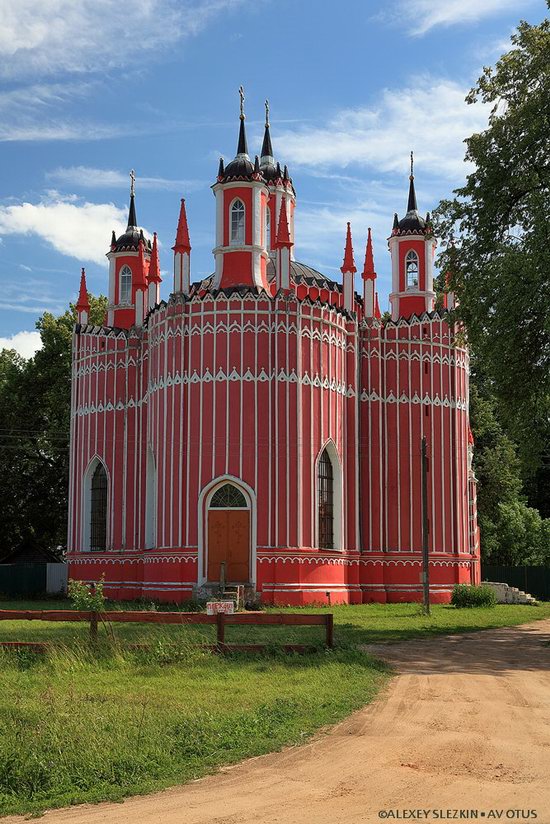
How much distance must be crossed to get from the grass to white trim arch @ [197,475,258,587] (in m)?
13.4

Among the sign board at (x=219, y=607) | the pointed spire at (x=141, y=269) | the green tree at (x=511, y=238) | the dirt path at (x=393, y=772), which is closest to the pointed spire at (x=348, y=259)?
the pointed spire at (x=141, y=269)

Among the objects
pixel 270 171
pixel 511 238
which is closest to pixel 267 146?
pixel 270 171

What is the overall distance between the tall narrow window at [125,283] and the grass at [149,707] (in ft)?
83.9

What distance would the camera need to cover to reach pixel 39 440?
5138cm

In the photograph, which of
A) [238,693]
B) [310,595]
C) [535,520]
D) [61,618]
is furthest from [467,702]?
[535,520]

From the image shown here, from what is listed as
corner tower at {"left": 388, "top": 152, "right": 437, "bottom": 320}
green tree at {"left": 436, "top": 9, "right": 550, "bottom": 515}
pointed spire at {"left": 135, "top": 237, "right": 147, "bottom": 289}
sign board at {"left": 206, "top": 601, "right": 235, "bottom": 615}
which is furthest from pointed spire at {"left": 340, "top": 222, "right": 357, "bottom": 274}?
sign board at {"left": 206, "top": 601, "right": 235, "bottom": 615}

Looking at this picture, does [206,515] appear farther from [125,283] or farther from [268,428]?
[125,283]

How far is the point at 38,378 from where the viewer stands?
52.3m

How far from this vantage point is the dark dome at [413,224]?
41500 millimetres

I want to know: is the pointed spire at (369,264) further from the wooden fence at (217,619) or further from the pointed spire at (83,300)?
the wooden fence at (217,619)

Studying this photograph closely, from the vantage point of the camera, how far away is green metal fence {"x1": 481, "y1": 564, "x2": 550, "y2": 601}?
4510 cm

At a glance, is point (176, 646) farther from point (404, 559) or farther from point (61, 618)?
point (404, 559)

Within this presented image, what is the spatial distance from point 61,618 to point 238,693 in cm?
510

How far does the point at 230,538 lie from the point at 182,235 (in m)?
11.2
